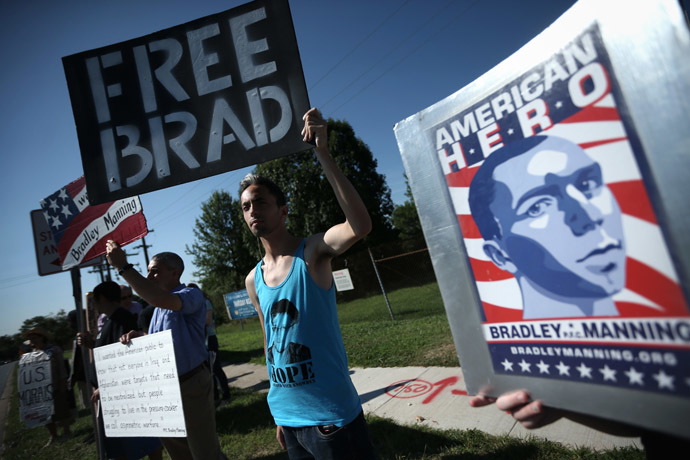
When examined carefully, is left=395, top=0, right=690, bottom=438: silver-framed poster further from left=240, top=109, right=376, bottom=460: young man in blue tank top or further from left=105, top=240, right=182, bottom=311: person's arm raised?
left=105, top=240, right=182, bottom=311: person's arm raised

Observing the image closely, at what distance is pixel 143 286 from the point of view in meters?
2.03

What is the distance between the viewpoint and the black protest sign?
1.78 metres

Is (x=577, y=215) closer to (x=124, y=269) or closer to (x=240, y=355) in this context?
(x=124, y=269)

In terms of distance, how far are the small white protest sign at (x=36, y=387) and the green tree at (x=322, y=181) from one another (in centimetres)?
1435

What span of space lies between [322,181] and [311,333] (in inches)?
763

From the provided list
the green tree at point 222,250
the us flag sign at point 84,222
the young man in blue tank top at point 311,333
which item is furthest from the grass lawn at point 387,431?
the green tree at point 222,250

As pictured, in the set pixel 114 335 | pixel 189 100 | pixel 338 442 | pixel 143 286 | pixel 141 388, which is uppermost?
pixel 189 100

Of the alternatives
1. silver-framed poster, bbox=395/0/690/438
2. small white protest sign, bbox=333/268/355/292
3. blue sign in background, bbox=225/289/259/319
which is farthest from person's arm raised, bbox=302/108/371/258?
blue sign in background, bbox=225/289/259/319

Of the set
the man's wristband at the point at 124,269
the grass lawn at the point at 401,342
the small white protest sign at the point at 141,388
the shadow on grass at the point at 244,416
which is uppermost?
the man's wristband at the point at 124,269

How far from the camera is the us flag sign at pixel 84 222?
9.16ft

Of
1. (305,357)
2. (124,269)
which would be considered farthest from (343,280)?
(305,357)

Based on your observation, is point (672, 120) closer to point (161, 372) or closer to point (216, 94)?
point (216, 94)

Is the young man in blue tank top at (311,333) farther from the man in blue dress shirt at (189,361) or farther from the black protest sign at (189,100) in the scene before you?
the man in blue dress shirt at (189,361)

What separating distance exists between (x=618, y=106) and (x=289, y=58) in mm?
1506
